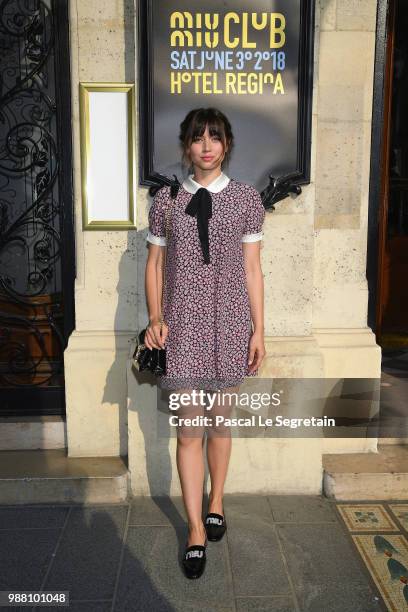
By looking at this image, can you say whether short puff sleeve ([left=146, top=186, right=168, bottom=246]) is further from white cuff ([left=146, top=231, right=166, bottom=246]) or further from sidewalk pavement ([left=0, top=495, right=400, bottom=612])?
sidewalk pavement ([left=0, top=495, right=400, bottom=612])

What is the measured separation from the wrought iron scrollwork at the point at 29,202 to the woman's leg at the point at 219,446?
1.55 m

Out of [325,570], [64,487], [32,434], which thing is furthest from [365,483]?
[32,434]

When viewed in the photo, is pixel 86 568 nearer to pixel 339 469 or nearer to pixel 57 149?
pixel 339 469

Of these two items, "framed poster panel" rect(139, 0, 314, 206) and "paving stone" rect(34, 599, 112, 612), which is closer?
"paving stone" rect(34, 599, 112, 612)

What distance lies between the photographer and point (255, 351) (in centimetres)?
310

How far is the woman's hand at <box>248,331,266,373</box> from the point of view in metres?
3.08

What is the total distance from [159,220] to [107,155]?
3.44ft

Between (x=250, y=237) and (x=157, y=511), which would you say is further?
(x=157, y=511)

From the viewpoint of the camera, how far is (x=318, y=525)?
349 centimetres

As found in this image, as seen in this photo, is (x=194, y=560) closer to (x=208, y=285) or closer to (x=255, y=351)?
(x=255, y=351)

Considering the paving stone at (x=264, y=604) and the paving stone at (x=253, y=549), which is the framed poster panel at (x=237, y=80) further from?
the paving stone at (x=264, y=604)

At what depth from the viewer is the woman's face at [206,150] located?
287cm

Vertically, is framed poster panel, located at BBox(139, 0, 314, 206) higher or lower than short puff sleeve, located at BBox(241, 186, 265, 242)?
higher

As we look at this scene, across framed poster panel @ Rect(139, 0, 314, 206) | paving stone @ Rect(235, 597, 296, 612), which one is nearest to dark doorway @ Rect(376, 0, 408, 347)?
framed poster panel @ Rect(139, 0, 314, 206)
